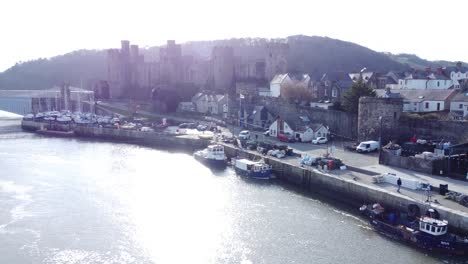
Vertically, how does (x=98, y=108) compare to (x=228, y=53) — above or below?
below

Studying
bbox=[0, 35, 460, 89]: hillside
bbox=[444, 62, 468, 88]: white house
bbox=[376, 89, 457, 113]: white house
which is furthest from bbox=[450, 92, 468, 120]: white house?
bbox=[0, 35, 460, 89]: hillside

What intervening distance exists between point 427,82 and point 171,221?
83.6 ft

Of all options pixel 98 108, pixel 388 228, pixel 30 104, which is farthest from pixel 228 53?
pixel 388 228

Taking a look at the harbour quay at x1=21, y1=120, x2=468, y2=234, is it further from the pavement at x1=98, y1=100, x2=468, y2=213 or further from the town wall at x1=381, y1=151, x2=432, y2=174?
the town wall at x1=381, y1=151, x2=432, y2=174

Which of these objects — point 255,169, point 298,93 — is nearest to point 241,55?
point 298,93

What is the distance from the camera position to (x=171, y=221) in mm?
18094

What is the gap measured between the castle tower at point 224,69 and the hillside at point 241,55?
2231 centimetres

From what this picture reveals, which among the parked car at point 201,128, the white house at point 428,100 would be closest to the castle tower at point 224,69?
the parked car at point 201,128

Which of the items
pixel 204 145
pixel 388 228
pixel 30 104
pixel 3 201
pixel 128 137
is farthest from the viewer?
pixel 30 104

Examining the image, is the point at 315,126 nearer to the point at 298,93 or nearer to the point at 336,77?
the point at 298,93

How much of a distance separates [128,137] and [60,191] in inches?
648

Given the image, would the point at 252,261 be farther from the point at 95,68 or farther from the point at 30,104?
the point at 95,68

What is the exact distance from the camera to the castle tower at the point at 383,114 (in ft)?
83.9

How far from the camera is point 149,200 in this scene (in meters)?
20.8
